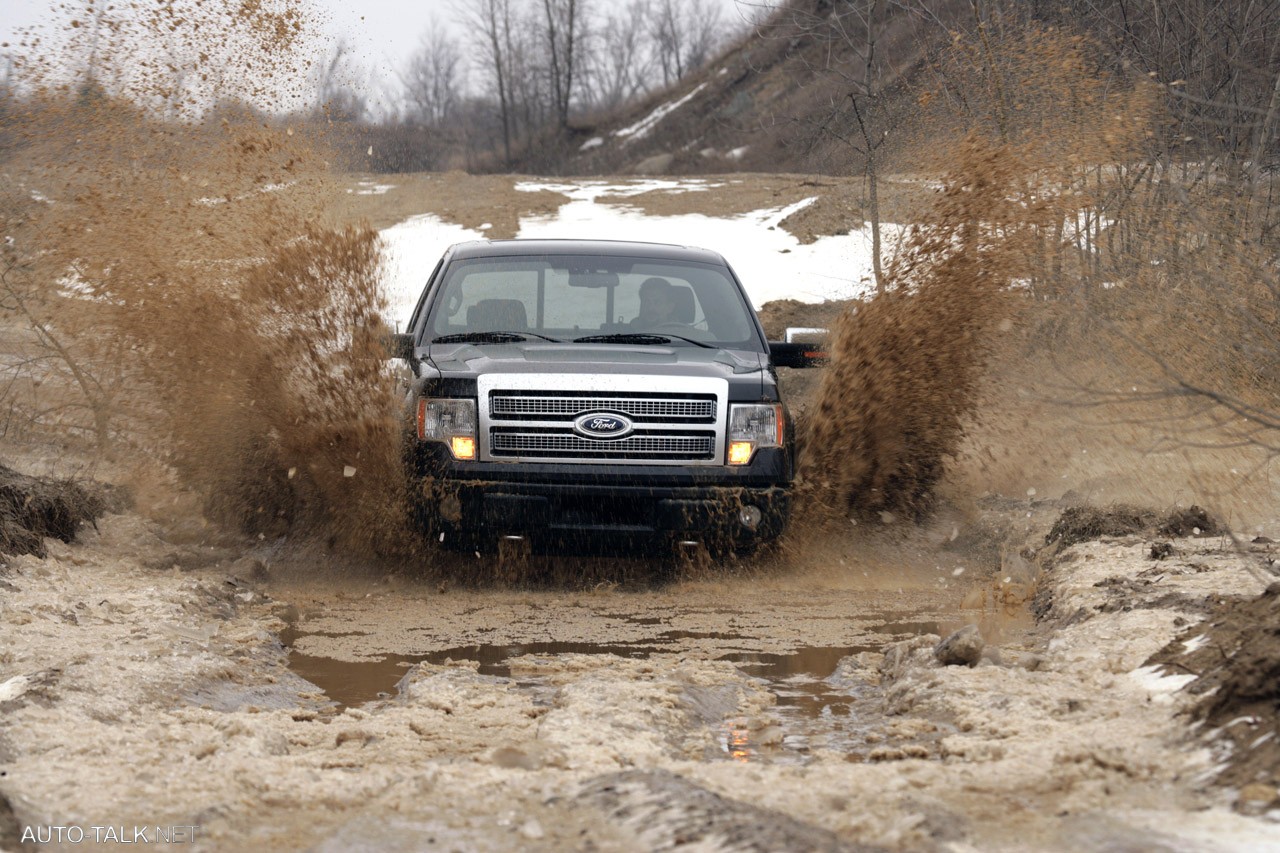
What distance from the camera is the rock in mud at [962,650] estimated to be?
4.61 m

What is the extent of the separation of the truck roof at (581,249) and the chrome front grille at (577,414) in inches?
63.4

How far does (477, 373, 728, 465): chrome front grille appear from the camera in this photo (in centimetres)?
629

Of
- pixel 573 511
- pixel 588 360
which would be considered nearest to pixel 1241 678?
pixel 573 511

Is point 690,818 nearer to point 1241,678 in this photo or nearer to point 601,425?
point 1241,678

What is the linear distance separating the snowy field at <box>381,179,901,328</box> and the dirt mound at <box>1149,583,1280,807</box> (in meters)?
13.3

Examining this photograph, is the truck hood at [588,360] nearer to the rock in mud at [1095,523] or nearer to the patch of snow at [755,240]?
the rock in mud at [1095,523]

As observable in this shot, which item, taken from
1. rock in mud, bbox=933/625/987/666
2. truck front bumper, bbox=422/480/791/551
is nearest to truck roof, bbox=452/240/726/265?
truck front bumper, bbox=422/480/791/551

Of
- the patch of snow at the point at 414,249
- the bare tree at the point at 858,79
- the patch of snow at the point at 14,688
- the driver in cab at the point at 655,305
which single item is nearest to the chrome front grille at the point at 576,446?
the driver in cab at the point at 655,305

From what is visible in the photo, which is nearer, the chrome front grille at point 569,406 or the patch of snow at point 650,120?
the chrome front grille at point 569,406

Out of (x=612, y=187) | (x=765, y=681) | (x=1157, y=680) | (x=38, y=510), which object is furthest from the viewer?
(x=612, y=187)

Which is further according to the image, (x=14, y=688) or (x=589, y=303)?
(x=589, y=303)

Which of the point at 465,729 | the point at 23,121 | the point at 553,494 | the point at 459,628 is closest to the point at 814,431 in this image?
the point at 553,494

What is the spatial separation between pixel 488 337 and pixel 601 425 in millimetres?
1147

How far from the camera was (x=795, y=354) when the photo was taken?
7.05 metres
